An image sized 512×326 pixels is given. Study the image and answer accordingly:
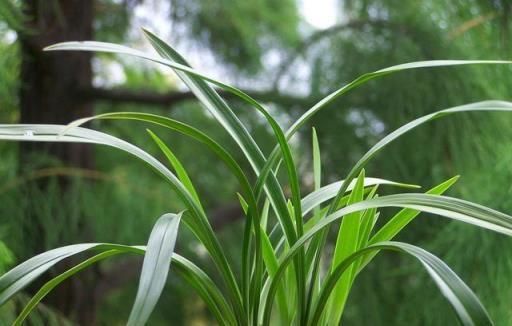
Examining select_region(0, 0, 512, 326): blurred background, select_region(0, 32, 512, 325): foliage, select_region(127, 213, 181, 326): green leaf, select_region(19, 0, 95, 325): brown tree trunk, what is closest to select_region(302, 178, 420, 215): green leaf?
select_region(0, 32, 512, 325): foliage

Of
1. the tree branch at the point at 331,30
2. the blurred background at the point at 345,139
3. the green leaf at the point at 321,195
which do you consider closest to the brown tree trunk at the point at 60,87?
the blurred background at the point at 345,139

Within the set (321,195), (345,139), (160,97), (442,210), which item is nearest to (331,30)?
(345,139)

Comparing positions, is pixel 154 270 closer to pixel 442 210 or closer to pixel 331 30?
pixel 442 210

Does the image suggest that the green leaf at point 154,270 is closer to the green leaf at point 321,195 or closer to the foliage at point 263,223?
the foliage at point 263,223

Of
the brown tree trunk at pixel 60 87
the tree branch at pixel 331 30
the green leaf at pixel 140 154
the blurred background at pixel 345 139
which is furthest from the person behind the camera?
the tree branch at pixel 331 30

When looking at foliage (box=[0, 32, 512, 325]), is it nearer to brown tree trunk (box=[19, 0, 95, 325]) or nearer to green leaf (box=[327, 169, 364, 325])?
green leaf (box=[327, 169, 364, 325])

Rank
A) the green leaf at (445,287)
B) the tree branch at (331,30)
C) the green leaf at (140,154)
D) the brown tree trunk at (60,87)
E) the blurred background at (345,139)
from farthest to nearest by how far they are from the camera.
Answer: the tree branch at (331,30) → the brown tree trunk at (60,87) → the blurred background at (345,139) → the green leaf at (140,154) → the green leaf at (445,287)
